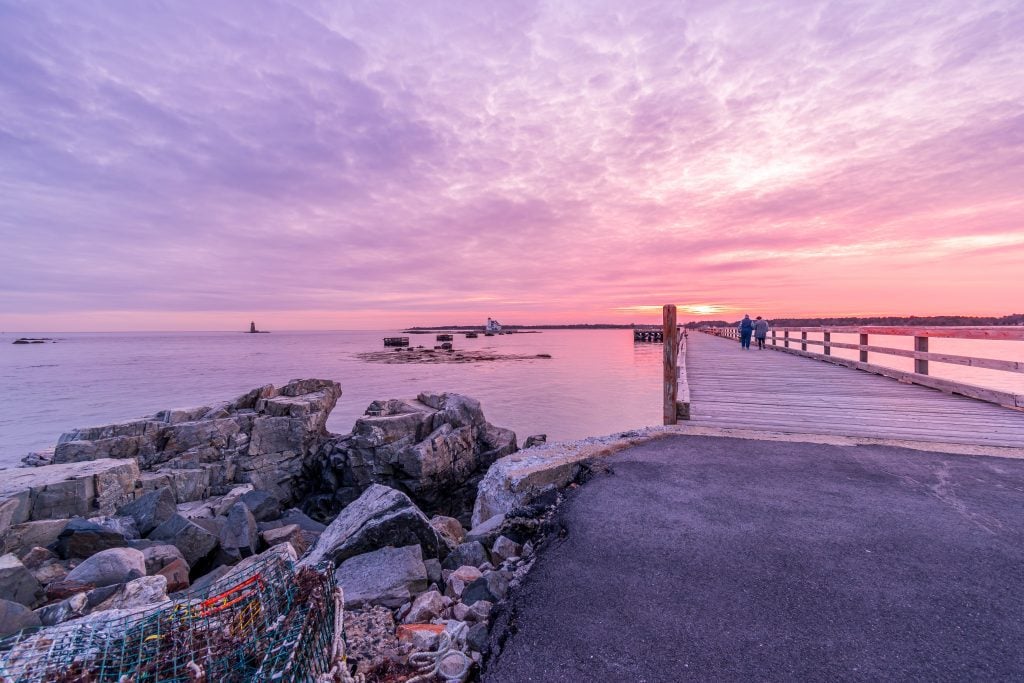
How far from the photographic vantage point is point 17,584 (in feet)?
15.5

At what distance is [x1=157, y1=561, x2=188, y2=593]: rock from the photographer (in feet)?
18.5

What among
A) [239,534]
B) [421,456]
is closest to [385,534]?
[239,534]

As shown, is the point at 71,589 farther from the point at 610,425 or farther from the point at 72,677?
the point at 610,425

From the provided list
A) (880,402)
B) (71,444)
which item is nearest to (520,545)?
(880,402)

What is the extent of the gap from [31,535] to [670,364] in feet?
31.3

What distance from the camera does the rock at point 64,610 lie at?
13.7ft

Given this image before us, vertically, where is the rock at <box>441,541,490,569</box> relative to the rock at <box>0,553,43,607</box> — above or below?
above

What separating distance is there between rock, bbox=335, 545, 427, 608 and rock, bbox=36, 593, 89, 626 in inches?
98.0

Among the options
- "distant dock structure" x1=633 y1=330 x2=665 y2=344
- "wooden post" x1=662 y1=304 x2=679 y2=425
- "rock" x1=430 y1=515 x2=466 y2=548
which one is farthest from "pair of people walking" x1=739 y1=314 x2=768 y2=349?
"distant dock structure" x1=633 y1=330 x2=665 y2=344

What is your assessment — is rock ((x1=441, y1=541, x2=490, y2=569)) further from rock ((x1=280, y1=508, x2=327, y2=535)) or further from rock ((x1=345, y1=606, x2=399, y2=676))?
rock ((x1=280, y1=508, x2=327, y2=535))

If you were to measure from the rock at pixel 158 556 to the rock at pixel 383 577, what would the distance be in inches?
133

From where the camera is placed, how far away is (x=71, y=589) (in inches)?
194

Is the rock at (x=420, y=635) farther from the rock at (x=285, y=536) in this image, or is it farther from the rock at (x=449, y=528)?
the rock at (x=285, y=536)

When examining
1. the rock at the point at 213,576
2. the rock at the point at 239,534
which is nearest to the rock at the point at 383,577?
the rock at the point at 213,576
